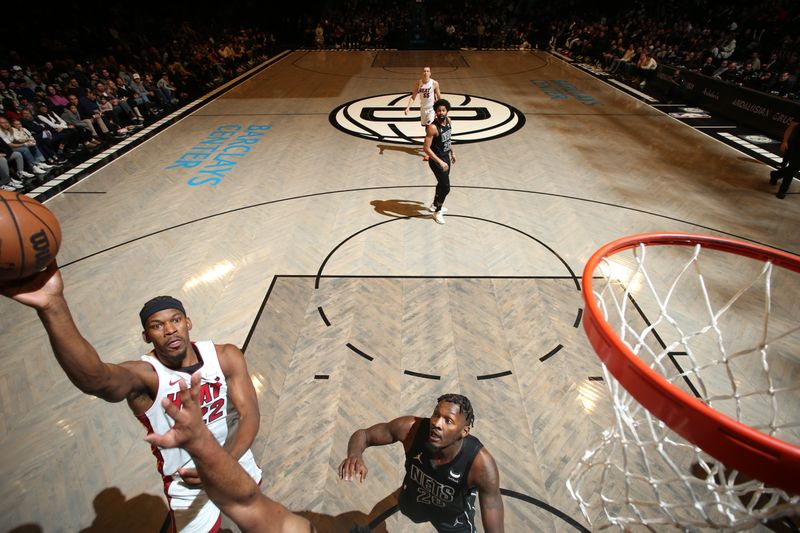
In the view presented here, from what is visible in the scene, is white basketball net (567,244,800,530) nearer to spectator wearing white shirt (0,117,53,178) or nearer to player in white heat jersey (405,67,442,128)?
player in white heat jersey (405,67,442,128)

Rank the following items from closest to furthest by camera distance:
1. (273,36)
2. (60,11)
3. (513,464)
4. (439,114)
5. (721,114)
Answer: (513,464) → (439,114) → (721,114) → (60,11) → (273,36)

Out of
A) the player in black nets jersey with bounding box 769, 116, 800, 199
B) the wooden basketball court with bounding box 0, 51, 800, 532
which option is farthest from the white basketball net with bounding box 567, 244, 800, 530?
the player in black nets jersey with bounding box 769, 116, 800, 199

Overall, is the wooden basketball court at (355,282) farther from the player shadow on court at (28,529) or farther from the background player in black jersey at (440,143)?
the background player in black jersey at (440,143)

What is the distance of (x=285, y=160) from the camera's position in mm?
8602

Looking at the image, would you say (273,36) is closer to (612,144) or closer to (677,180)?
(612,144)

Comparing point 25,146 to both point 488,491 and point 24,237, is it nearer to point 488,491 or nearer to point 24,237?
point 24,237

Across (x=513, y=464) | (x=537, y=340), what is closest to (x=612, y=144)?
(x=537, y=340)

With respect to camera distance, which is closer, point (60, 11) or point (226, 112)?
point (226, 112)

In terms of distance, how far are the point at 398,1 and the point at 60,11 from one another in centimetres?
1571

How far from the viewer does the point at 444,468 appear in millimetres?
2182

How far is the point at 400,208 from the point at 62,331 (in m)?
5.50

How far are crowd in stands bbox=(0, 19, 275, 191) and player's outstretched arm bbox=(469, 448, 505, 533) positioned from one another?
8977 millimetres

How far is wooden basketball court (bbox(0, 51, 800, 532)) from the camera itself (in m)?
3.19

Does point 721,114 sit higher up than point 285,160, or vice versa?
point 721,114
